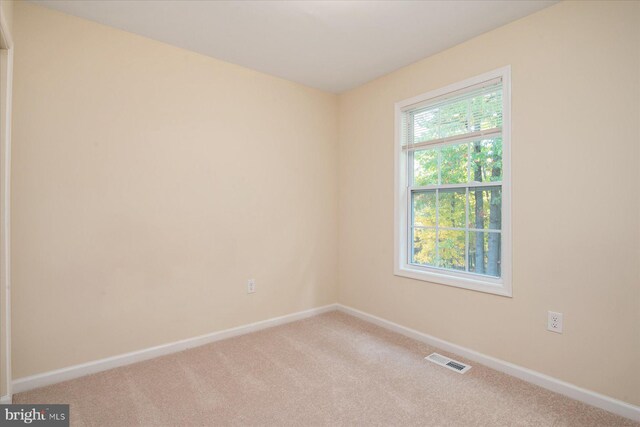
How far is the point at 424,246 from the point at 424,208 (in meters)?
0.36

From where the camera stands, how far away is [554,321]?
2143 mm

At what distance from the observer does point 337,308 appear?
3857 millimetres

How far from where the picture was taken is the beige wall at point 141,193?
2178 millimetres

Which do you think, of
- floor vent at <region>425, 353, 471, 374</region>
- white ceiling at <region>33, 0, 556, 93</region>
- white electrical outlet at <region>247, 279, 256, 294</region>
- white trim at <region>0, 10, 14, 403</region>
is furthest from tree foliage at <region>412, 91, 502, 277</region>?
white trim at <region>0, 10, 14, 403</region>

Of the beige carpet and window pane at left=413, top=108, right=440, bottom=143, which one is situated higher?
window pane at left=413, top=108, right=440, bottom=143

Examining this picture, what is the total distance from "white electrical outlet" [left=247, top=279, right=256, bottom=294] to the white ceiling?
2.06m

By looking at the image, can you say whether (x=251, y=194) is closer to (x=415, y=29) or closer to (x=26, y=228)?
(x=26, y=228)

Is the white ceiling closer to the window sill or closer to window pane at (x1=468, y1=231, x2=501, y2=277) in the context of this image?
window pane at (x1=468, y1=231, x2=501, y2=277)

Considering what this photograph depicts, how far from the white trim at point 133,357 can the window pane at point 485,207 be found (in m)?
2.03

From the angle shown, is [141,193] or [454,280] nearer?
[141,193]

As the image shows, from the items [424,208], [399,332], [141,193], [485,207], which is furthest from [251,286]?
[485,207]

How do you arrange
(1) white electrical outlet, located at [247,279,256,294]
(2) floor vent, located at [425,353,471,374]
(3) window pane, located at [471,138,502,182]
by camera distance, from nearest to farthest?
1. (2) floor vent, located at [425,353,471,374]
2. (3) window pane, located at [471,138,502,182]
3. (1) white electrical outlet, located at [247,279,256,294]

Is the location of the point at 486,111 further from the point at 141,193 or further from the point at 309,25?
the point at 141,193

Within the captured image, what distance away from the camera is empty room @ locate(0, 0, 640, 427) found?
193cm
